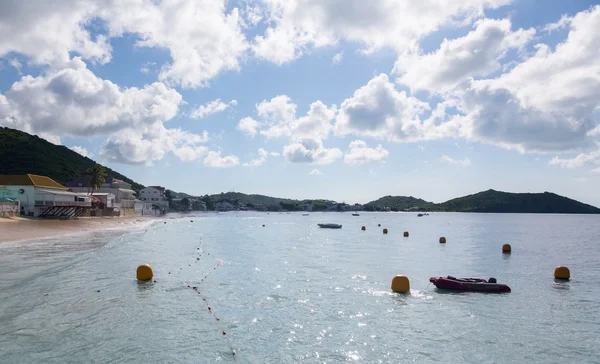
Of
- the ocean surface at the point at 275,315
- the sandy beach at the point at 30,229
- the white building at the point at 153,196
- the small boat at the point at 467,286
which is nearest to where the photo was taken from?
the ocean surface at the point at 275,315

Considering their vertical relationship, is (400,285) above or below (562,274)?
above

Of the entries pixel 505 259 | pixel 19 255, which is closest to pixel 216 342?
pixel 19 255

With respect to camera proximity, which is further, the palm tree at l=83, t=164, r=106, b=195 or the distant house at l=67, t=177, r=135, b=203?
the distant house at l=67, t=177, r=135, b=203

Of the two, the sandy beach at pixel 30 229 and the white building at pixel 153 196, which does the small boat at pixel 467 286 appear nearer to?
the sandy beach at pixel 30 229

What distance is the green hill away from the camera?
126562mm

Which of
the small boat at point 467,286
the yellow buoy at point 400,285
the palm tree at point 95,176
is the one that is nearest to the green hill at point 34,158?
the palm tree at point 95,176

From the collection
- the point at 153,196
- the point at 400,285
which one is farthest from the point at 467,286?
the point at 153,196

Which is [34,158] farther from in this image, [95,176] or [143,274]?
[143,274]

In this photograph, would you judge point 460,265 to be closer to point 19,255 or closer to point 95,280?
point 95,280

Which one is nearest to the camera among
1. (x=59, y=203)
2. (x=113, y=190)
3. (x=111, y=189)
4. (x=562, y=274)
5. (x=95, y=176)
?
(x=562, y=274)

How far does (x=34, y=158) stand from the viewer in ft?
438

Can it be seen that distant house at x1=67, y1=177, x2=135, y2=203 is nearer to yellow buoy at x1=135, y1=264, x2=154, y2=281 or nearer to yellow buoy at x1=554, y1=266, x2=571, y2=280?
yellow buoy at x1=135, y1=264, x2=154, y2=281

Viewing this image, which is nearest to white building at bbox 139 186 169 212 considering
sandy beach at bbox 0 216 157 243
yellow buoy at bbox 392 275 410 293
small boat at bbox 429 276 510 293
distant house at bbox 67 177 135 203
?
distant house at bbox 67 177 135 203

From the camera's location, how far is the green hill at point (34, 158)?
127 m
